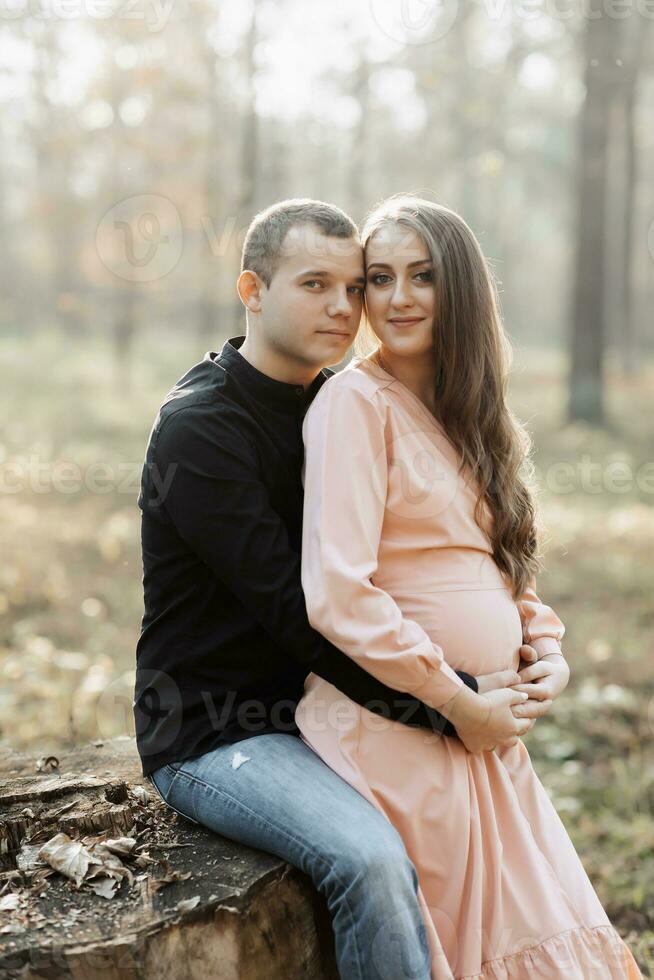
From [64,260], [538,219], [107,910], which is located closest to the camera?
[107,910]

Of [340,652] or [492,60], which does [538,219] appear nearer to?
[492,60]

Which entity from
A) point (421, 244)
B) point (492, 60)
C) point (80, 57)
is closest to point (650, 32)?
point (492, 60)

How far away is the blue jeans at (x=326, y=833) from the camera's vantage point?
7.05ft

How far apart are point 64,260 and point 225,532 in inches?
1098

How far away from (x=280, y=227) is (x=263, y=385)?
0.44 m

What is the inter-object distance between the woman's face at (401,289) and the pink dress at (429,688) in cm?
12

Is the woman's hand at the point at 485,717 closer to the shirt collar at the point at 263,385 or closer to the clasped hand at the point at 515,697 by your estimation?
the clasped hand at the point at 515,697

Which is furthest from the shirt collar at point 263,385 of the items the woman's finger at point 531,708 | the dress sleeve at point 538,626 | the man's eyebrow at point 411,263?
the woman's finger at point 531,708

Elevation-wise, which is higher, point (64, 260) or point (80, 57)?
point (80, 57)

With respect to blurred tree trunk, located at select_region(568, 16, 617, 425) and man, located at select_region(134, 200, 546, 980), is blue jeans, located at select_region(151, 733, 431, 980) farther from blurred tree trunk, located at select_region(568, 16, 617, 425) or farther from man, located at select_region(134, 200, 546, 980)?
blurred tree trunk, located at select_region(568, 16, 617, 425)

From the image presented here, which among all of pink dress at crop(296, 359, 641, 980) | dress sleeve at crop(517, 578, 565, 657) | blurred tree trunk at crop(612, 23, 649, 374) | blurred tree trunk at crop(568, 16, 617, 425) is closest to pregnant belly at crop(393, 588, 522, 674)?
pink dress at crop(296, 359, 641, 980)

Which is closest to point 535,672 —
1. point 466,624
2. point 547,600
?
point 466,624

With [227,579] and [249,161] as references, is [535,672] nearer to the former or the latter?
[227,579]

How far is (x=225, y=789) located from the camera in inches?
94.3
